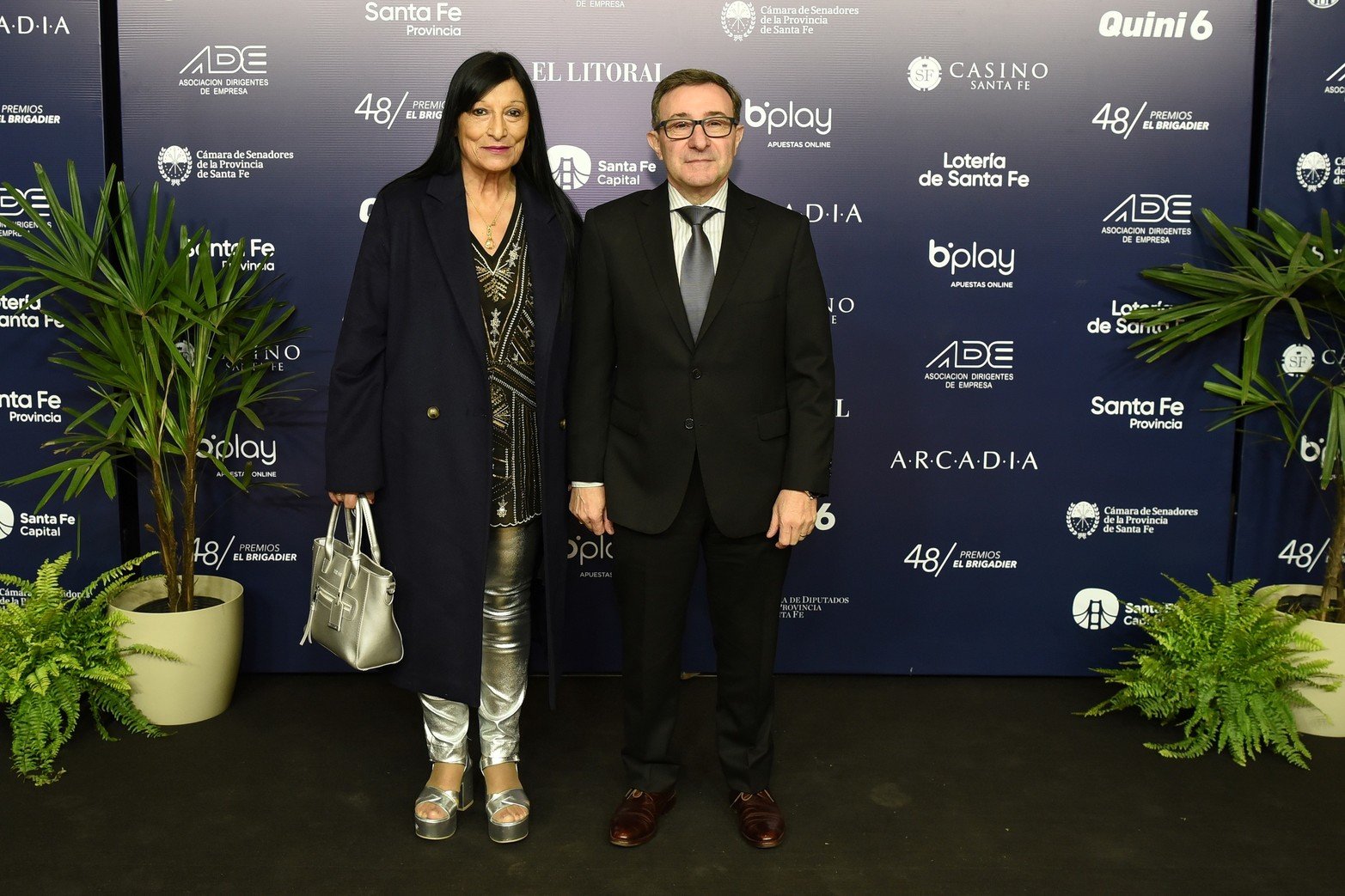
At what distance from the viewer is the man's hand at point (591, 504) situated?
8.64 ft

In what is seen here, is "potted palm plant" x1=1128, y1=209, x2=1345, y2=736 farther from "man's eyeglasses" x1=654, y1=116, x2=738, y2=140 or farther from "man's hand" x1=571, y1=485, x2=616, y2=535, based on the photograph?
"man's hand" x1=571, y1=485, x2=616, y2=535

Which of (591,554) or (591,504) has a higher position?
(591,504)

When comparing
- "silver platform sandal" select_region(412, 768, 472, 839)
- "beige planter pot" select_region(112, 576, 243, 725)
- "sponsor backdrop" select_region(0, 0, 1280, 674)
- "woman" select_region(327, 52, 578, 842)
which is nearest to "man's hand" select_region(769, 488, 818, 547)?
"woman" select_region(327, 52, 578, 842)

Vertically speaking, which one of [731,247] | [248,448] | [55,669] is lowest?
[55,669]

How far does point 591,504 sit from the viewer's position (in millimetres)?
2635

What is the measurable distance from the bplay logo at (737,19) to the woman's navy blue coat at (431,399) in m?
1.33

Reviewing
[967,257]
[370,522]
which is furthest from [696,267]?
[967,257]

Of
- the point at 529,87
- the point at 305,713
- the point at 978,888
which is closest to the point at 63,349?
the point at 305,713

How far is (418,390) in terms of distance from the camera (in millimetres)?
2564

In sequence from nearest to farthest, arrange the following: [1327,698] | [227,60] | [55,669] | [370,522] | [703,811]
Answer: [370,522] → [703,811] → [55,669] → [1327,698] → [227,60]

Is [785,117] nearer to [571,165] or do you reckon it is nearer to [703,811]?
[571,165]

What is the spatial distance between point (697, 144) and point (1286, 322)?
2.42 m

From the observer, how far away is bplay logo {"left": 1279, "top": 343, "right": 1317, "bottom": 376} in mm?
3742

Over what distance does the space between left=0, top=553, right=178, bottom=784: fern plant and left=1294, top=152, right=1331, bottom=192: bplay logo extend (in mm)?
4003
